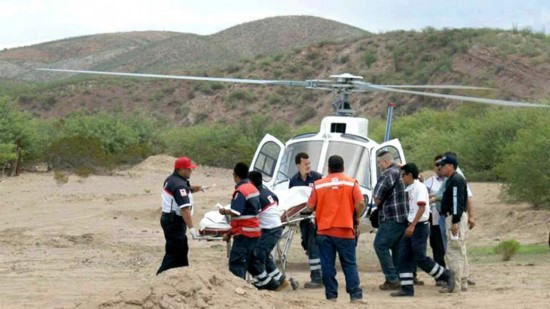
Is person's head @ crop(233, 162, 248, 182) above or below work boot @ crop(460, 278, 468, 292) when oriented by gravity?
above

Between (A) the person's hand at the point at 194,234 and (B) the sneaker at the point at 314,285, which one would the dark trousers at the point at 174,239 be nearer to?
(A) the person's hand at the point at 194,234

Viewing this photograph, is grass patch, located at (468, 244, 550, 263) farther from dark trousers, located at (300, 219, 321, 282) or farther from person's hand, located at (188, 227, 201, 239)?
person's hand, located at (188, 227, 201, 239)

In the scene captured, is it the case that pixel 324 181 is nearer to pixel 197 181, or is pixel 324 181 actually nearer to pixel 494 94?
pixel 197 181

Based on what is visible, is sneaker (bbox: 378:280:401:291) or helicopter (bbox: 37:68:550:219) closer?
sneaker (bbox: 378:280:401:291)

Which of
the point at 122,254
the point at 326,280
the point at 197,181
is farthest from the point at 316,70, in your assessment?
the point at 326,280

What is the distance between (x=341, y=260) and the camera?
44.1 feet

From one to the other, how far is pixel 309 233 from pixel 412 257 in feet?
5.44

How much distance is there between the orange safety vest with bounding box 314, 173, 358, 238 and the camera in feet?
43.6

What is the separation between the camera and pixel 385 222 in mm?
14648

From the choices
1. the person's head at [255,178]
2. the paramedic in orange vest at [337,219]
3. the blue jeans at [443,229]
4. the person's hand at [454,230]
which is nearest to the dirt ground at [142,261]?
the paramedic in orange vest at [337,219]

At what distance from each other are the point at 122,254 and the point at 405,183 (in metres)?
6.95

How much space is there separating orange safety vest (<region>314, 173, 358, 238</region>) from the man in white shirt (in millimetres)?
1409

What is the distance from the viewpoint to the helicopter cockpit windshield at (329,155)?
18.0 meters

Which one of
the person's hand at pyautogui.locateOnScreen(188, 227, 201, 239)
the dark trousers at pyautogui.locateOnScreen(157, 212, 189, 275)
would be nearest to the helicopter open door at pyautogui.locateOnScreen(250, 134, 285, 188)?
the person's hand at pyautogui.locateOnScreen(188, 227, 201, 239)
